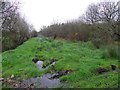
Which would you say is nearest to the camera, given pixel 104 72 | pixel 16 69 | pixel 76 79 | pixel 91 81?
pixel 91 81

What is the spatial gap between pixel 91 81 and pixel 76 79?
4.41ft

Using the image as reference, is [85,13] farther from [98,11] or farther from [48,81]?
[48,81]

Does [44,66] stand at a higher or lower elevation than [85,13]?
lower

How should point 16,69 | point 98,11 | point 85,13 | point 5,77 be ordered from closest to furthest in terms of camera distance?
point 5,77, point 16,69, point 98,11, point 85,13

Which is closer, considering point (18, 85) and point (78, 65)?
point (18, 85)

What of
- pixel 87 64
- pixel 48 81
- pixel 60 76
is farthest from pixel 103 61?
pixel 48 81

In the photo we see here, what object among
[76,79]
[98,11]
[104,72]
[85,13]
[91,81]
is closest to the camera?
[91,81]

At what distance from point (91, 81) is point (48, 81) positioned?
11.0 feet

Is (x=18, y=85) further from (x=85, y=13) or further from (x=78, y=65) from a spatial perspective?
(x=85, y=13)

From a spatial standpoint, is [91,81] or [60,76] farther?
[60,76]

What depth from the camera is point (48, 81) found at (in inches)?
645

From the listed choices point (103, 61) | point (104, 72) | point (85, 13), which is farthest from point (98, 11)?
point (104, 72)

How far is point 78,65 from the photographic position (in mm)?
19031

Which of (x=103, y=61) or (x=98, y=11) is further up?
(x=98, y=11)
